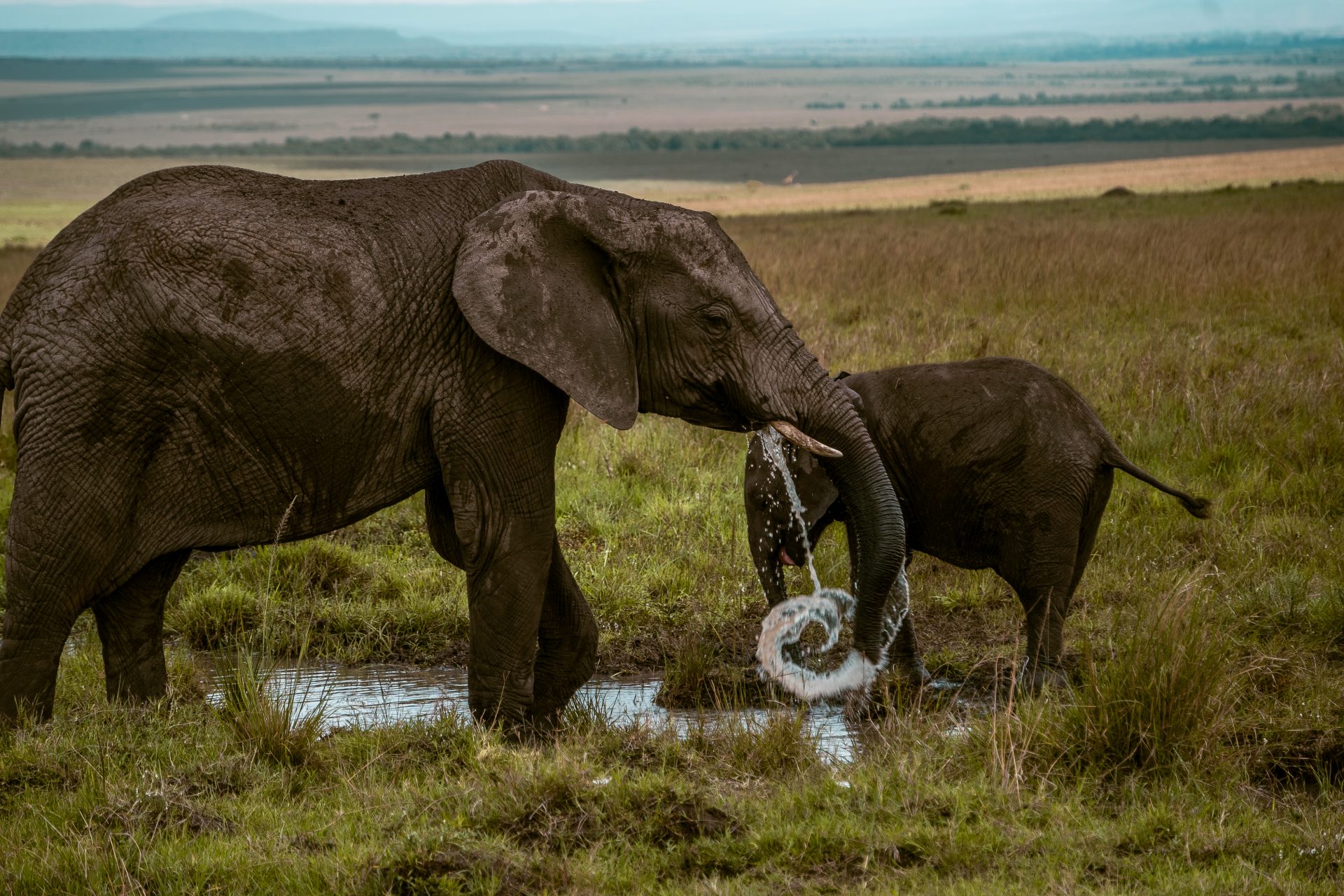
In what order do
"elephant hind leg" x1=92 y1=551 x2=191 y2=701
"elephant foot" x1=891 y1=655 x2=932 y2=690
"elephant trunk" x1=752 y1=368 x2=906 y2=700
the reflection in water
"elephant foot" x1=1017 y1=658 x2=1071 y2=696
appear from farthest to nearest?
"elephant foot" x1=891 y1=655 x2=932 y2=690, "elephant foot" x1=1017 y1=658 x2=1071 y2=696, the reflection in water, "elephant hind leg" x1=92 y1=551 x2=191 y2=701, "elephant trunk" x1=752 y1=368 x2=906 y2=700

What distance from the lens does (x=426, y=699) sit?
6.64 meters

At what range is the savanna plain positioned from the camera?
4.36 meters

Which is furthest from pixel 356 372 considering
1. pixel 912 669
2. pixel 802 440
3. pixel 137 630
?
pixel 912 669

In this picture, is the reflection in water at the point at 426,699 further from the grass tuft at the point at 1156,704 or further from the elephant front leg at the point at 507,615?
the grass tuft at the point at 1156,704

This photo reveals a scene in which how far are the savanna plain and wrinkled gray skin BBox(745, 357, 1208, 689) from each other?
36 cm

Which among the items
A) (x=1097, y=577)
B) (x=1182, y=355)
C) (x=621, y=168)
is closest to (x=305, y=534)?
(x=1097, y=577)

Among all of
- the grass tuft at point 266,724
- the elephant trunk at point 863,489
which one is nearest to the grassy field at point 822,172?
the grass tuft at point 266,724

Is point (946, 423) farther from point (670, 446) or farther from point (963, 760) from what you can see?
point (670, 446)

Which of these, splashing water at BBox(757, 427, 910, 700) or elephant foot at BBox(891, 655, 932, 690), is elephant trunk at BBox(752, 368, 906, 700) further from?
elephant foot at BBox(891, 655, 932, 690)

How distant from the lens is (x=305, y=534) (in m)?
5.61

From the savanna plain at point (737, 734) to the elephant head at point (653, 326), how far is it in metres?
1.07

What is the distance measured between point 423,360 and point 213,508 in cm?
94

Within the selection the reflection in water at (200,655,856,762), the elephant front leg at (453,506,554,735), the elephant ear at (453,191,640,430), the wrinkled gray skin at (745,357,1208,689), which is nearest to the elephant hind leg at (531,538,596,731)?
the reflection in water at (200,655,856,762)

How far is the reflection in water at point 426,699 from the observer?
6062 millimetres
